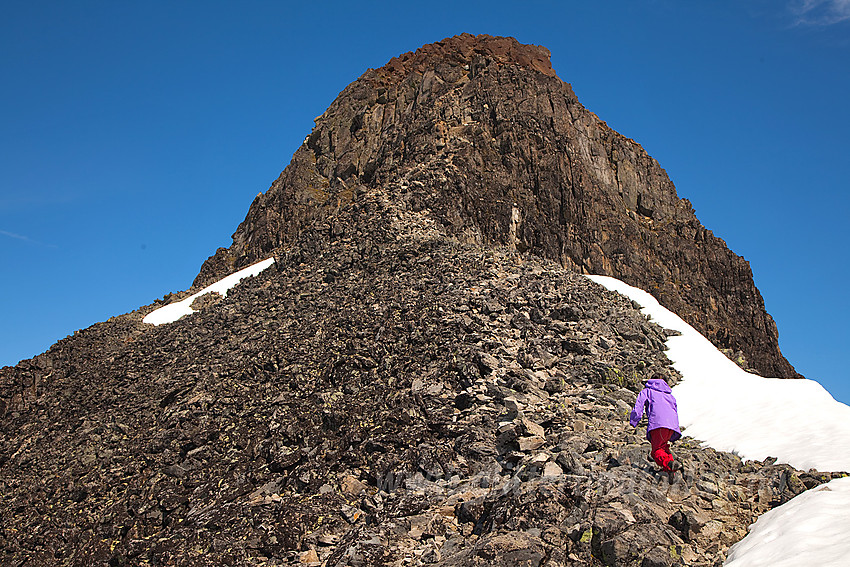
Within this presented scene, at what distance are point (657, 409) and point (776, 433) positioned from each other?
3.82m

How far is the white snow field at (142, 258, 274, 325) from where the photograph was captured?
33.2 metres

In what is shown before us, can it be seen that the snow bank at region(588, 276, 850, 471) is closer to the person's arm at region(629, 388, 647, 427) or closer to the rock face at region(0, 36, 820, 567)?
the rock face at region(0, 36, 820, 567)

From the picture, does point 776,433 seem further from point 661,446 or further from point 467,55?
point 467,55

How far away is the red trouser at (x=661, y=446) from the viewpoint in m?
12.3

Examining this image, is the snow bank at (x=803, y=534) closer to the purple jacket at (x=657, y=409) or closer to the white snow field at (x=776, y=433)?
the white snow field at (x=776, y=433)

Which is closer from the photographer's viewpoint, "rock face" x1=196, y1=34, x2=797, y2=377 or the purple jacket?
the purple jacket

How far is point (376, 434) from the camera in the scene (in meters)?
16.3

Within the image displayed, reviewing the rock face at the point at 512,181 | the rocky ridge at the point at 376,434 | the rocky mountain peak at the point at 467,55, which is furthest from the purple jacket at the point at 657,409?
the rocky mountain peak at the point at 467,55

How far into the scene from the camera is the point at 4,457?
23297 mm

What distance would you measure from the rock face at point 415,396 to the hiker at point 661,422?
49 centimetres

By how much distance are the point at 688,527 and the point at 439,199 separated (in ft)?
71.4

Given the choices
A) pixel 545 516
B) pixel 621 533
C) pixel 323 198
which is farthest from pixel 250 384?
pixel 323 198

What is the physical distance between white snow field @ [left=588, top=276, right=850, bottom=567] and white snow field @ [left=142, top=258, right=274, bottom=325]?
69.7 feet

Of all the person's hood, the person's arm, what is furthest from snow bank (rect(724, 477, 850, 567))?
the person's hood
